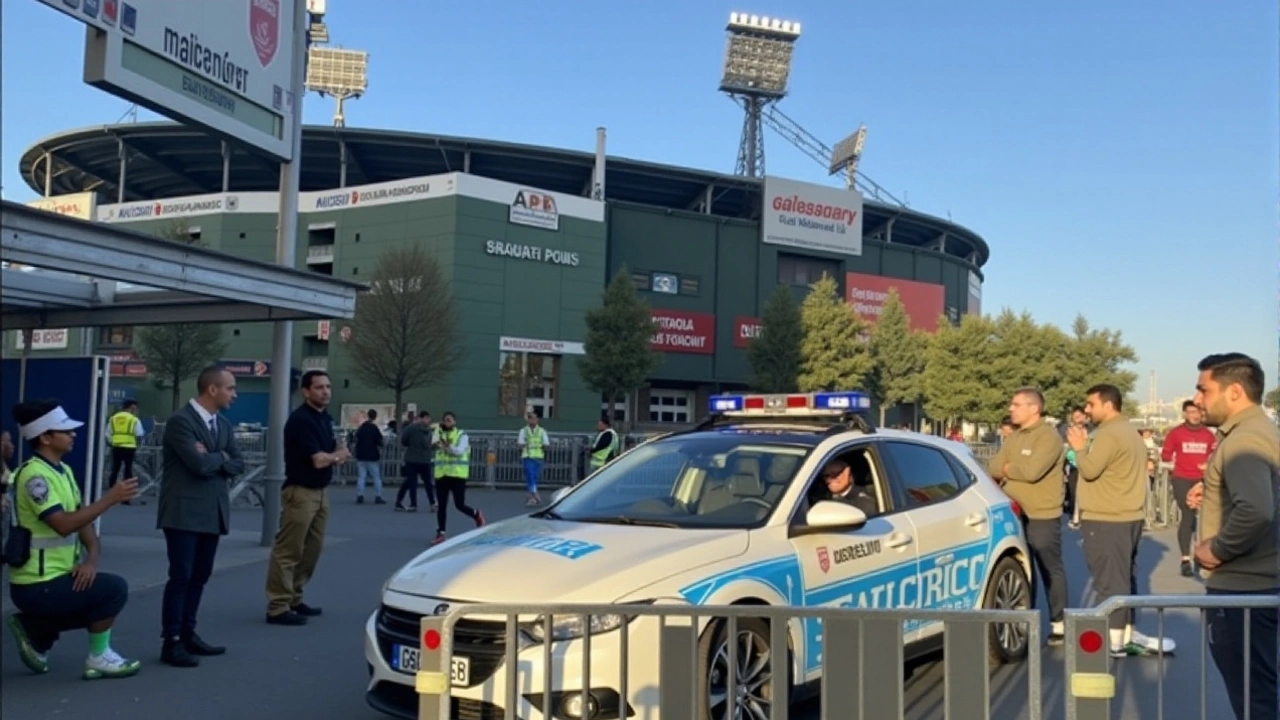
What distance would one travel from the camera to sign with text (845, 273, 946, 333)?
166 ft

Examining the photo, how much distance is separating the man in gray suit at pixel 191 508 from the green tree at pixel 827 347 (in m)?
35.8

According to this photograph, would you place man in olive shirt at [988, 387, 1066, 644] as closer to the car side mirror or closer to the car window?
the car window

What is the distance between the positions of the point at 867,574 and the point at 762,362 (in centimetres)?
3656

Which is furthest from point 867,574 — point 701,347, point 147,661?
point 701,347

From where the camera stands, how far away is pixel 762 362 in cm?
4197

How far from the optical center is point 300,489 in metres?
7.64

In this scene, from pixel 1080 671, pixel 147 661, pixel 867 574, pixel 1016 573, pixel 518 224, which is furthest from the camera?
pixel 518 224

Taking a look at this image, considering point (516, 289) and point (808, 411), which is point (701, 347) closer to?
point (516, 289)

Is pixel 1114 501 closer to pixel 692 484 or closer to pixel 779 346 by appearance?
pixel 692 484

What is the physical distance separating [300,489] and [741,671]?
4369mm

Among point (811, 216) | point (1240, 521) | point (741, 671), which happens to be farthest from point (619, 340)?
point (1240, 521)

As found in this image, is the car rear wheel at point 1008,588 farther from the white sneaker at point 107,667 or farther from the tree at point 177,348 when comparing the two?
the tree at point 177,348

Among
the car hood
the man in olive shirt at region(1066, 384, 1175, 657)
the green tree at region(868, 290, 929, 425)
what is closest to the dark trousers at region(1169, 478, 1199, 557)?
the man in olive shirt at region(1066, 384, 1175, 657)

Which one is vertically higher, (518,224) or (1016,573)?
(518,224)
